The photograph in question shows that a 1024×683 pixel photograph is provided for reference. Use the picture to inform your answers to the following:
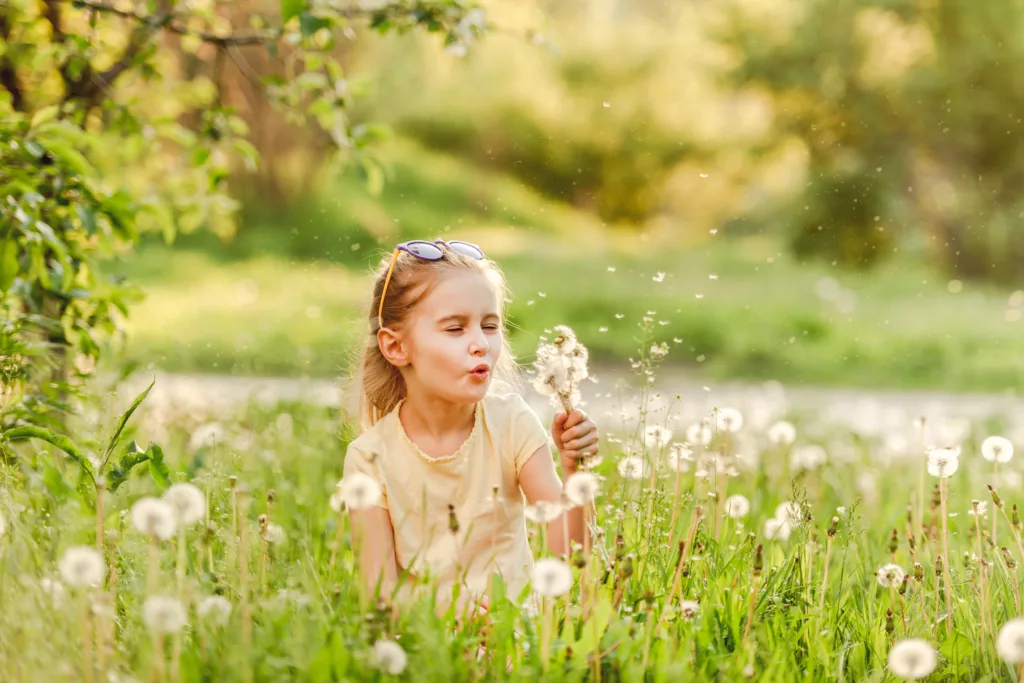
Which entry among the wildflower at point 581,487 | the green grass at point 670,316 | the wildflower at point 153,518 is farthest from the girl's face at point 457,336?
the green grass at point 670,316

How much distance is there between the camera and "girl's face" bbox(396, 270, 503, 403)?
231 centimetres

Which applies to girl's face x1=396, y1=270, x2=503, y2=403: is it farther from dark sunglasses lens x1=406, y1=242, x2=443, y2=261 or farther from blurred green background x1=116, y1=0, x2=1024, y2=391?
blurred green background x1=116, y1=0, x2=1024, y2=391

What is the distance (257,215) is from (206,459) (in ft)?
42.3

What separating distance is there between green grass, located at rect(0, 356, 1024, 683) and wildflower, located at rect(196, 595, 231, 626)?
2 centimetres

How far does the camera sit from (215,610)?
1.87m

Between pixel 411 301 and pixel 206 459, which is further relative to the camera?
pixel 206 459

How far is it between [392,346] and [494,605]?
27.2 inches

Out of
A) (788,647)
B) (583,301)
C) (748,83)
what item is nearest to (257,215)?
(583,301)

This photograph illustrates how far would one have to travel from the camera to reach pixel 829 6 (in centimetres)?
1552

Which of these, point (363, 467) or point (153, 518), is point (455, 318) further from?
point (153, 518)

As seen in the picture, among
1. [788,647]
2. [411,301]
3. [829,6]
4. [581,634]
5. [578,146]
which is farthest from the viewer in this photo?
[578,146]

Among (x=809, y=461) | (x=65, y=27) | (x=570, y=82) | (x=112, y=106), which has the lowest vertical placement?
(x=809, y=461)

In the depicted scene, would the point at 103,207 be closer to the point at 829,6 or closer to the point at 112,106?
the point at 112,106

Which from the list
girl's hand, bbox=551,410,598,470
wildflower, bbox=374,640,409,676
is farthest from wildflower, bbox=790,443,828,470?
wildflower, bbox=374,640,409,676
